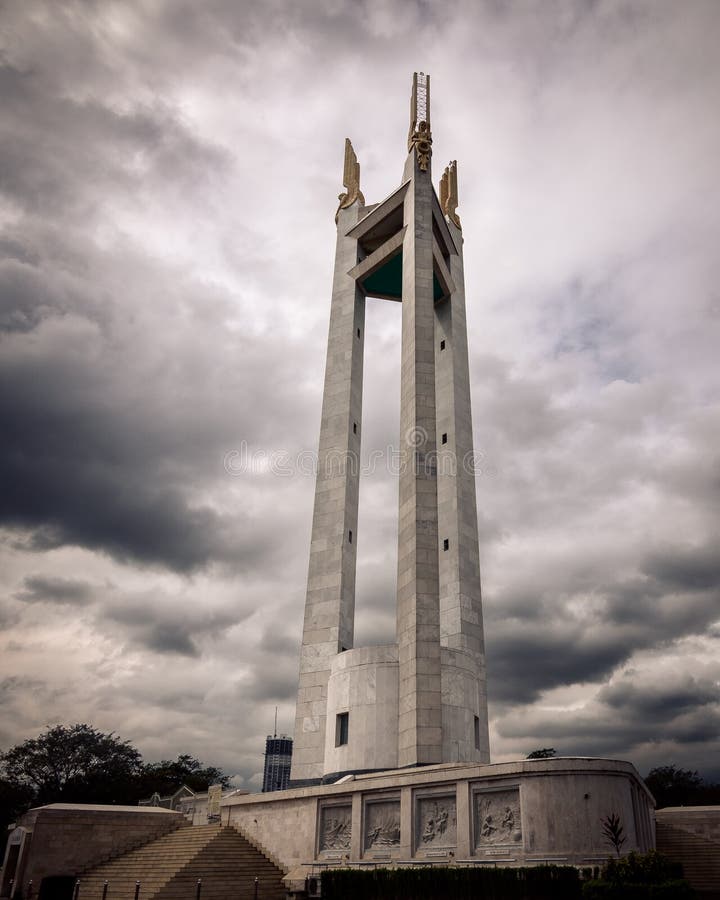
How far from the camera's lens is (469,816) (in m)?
19.8

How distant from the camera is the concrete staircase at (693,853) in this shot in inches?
973

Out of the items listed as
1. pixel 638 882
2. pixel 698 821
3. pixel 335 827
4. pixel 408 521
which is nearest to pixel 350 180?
pixel 408 521

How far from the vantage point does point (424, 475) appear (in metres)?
32.0

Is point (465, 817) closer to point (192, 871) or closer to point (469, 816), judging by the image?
point (469, 816)

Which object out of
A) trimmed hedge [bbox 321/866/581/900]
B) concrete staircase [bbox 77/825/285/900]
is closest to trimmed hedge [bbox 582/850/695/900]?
trimmed hedge [bbox 321/866/581/900]

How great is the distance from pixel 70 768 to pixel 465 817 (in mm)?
57195

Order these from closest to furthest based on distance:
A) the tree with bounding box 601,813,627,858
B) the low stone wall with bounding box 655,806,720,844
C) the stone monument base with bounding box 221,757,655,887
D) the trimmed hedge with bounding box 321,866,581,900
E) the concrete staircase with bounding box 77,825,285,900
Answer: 1. the trimmed hedge with bounding box 321,866,581,900
2. the tree with bounding box 601,813,627,858
3. the stone monument base with bounding box 221,757,655,887
4. the concrete staircase with bounding box 77,825,285,900
5. the low stone wall with bounding box 655,806,720,844

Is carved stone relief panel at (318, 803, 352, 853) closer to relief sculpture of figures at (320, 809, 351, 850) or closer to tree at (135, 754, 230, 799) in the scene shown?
relief sculpture of figures at (320, 809, 351, 850)

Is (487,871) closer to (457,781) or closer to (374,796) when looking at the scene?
(457,781)

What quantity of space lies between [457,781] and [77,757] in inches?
2250

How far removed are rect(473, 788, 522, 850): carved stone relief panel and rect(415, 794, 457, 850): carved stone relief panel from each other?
3.10 ft

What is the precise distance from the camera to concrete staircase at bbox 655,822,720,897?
24717 millimetres

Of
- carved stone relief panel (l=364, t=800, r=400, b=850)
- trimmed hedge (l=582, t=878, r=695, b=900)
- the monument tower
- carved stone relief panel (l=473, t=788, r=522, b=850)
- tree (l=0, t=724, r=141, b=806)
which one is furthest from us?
tree (l=0, t=724, r=141, b=806)

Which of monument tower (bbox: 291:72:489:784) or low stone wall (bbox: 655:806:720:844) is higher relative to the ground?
monument tower (bbox: 291:72:489:784)
